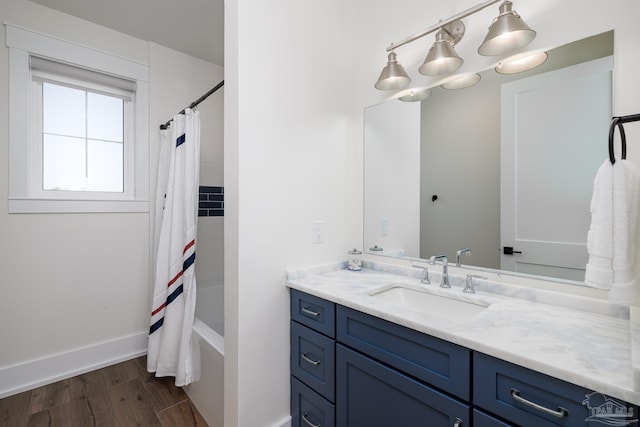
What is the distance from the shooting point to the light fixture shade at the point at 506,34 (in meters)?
1.07

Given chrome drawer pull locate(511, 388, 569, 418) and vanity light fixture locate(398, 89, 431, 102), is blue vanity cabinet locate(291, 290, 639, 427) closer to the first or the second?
chrome drawer pull locate(511, 388, 569, 418)

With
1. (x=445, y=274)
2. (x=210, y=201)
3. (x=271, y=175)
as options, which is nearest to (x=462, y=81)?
(x=445, y=274)

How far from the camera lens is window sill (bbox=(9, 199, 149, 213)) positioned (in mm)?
1896

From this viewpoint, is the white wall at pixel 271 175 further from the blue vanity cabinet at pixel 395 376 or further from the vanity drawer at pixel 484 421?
the vanity drawer at pixel 484 421

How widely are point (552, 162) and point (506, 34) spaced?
0.54 m

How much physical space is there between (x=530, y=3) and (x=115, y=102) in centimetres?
286

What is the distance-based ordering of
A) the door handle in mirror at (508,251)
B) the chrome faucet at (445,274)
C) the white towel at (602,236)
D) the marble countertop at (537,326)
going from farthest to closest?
1. the chrome faucet at (445,274)
2. the door handle in mirror at (508,251)
3. the white towel at (602,236)
4. the marble countertop at (537,326)

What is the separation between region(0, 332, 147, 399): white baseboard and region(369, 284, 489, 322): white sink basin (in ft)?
7.15

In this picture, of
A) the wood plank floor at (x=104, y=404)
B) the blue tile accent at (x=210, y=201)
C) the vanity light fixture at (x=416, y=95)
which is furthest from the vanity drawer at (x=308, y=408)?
the blue tile accent at (x=210, y=201)

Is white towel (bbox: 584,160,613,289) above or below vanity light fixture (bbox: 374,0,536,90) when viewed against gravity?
below

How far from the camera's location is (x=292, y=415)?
1.48m

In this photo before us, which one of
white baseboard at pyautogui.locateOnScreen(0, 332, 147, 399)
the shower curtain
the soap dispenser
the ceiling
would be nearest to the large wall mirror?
the soap dispenser

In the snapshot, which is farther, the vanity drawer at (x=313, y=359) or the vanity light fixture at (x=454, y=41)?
the vanity drawer at (x=313, y=359)

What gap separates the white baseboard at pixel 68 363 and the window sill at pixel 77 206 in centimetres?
104
